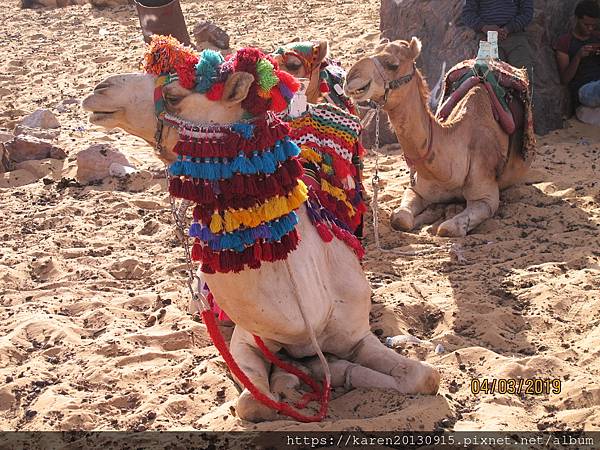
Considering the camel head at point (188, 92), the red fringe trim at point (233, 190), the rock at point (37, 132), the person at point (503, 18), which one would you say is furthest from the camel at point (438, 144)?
the rock at point (37, 132)

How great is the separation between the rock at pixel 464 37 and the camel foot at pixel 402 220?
2914 millimetres

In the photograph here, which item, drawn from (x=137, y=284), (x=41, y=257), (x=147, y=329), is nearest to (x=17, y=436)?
(x=147, y=329)

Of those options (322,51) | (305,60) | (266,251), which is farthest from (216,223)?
(322,51)

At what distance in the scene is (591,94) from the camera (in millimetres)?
8406

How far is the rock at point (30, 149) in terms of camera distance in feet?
25.1

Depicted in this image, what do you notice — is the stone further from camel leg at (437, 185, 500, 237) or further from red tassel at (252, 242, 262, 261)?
red tassel at (252, 242, 262, 261)

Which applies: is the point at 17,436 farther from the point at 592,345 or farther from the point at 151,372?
the point at 592,345

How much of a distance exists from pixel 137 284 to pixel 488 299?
2212 millimetres

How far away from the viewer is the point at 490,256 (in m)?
5.40

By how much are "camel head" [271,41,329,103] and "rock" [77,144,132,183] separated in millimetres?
2498

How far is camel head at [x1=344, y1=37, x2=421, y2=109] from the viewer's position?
525cm

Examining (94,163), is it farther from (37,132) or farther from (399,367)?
(399,367)

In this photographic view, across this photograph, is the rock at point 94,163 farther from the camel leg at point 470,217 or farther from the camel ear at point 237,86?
the camel ear at point 237,86

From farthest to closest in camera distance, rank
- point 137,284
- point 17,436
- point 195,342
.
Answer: point 137,284, point 195,342, point 17,436
